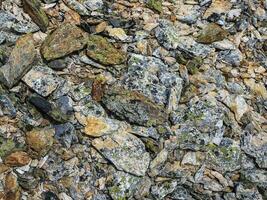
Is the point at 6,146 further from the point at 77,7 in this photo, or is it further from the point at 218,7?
the point at 218,7

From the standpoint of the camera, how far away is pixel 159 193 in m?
7.38

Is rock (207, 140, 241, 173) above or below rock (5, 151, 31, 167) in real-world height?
below

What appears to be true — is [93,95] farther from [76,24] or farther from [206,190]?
[206,190]

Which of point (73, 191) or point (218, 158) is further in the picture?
point (218, 158)

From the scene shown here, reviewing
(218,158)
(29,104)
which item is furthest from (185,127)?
(29,104)

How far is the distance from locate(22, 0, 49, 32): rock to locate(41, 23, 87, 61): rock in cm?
27

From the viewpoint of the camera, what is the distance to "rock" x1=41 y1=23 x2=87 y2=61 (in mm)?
7613

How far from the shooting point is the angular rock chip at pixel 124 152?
→ 7.24 metres

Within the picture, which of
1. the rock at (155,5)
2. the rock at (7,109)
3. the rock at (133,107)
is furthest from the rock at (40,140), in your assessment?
the rock at (155,5)

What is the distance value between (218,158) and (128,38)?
9.18 ft

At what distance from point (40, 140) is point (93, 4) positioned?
9.88 feet

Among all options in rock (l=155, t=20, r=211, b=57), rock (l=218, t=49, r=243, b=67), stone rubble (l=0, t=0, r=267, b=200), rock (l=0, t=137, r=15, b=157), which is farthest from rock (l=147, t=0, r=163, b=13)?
rock (l=0, t=137, r=15, b=157)

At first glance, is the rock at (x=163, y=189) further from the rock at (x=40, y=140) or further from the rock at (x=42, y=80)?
the rock at (x=42, y=80)

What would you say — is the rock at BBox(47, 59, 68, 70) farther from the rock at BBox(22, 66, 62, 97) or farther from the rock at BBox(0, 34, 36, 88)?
the rock at BBox(0, 34, 36, 88)
